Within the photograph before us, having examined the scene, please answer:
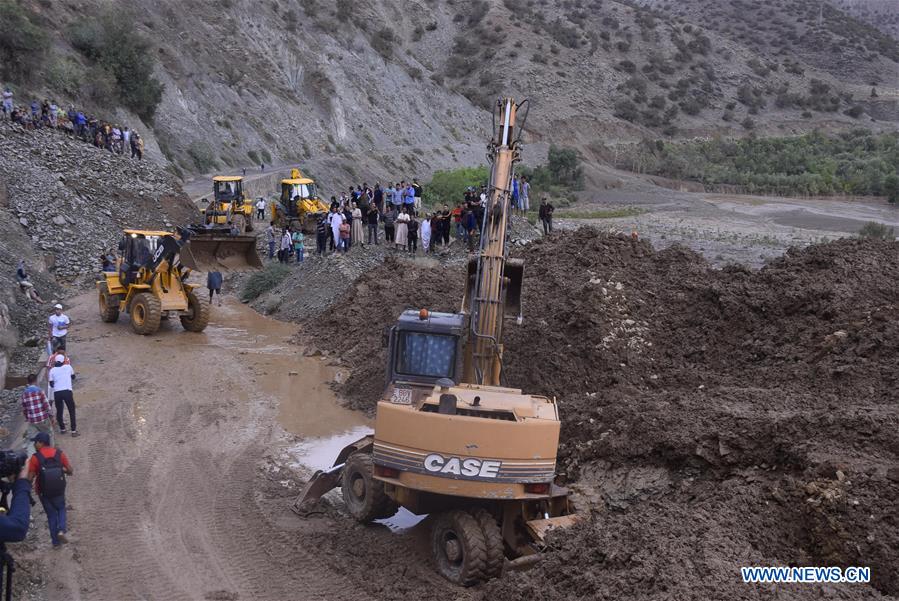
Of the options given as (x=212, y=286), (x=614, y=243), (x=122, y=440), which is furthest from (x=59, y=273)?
(x=614, y=243)

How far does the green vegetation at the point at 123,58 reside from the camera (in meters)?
41.1

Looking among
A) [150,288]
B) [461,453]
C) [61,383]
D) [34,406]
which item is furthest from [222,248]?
[461,453]

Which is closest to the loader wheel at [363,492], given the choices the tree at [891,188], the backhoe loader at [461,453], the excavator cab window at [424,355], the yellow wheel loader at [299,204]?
the backhoe loader at [461,453]

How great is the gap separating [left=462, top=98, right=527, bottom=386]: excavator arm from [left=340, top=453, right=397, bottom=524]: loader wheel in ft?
5.56

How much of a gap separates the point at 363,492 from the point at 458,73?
77.7 meters

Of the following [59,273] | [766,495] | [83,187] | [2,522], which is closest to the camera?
[2,522]

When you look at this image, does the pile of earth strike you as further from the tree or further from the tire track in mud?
the tree

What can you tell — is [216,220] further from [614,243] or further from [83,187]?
[614,243]

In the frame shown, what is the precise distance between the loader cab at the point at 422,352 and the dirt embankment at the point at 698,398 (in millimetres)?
2166

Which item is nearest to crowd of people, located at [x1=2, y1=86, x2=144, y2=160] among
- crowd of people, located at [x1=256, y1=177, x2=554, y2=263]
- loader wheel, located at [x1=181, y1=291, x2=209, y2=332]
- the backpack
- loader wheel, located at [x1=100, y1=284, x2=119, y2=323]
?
crowd of people, located at [x1=256, y1=177, x2=554, y2=263]

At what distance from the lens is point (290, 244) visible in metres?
27.8

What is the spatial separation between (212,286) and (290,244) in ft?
14.2

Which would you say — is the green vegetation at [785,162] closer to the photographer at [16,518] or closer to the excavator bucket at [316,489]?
the excavator bucket at [316,489]

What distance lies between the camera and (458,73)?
277 feet
